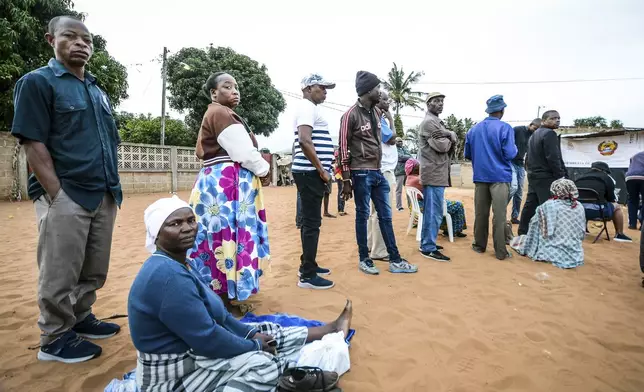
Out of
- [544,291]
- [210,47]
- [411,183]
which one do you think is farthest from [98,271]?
[210,47]

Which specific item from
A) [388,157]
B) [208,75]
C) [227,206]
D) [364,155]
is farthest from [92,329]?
[208,75]

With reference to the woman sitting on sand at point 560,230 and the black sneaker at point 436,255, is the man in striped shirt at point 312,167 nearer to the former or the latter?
the black sneaker at point 436,255

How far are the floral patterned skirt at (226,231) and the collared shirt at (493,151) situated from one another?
3.20 metres

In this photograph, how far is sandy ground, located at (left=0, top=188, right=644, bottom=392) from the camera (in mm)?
2096

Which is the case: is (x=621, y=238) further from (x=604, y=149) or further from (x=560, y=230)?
(x=604, y=149)

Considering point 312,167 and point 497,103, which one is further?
point 497,103

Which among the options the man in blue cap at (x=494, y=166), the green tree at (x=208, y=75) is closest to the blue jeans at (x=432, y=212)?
the man in blue cap at (x=494, y=166)

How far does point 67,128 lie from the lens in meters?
2.19

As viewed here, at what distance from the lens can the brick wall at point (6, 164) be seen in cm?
1046

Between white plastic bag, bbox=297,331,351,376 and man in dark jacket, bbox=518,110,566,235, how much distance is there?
14.3ft

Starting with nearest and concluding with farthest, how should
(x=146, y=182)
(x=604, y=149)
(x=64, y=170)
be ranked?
(x=64, y=170) → (x=604, y=149) → (x=146, y=182)

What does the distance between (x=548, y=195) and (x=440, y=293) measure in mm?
2898

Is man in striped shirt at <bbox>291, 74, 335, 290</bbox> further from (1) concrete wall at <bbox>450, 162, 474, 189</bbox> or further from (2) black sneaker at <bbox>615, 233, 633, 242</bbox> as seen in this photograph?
(1) concrete wall at <bbox>450, 162, 474, 189</bbox>

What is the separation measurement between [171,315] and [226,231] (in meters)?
1.18
